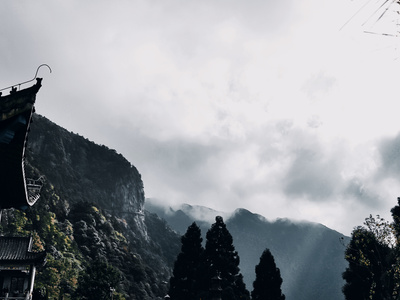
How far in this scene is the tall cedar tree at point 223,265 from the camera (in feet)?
146

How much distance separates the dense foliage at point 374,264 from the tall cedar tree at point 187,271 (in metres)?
19.5

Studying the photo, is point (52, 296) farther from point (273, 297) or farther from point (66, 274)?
point (273, 297)

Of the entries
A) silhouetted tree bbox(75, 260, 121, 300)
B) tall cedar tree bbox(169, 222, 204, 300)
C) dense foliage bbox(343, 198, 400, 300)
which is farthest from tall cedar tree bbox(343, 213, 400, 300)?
silhouetted tree bbox(75, 260, 121, 300)

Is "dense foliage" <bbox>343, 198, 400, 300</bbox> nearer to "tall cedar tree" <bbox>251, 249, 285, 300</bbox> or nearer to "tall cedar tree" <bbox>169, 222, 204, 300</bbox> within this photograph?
"tall cedar tree" <bbox>251, 249, 285, 300</bbox>

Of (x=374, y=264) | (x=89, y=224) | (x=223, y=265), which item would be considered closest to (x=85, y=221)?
(x=89, y=224)

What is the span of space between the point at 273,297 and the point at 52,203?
6065 cm

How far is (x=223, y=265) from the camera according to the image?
4628cm

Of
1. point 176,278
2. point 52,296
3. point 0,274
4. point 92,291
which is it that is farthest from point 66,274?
point 0,274

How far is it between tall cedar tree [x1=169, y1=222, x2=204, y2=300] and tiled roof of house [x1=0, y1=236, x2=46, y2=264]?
1852 centimetres

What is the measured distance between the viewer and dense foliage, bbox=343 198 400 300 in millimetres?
24984

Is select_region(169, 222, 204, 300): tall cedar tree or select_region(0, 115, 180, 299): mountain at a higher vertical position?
select_region(0, 115, 180, 299): mountain

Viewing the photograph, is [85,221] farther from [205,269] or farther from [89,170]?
[89,170]

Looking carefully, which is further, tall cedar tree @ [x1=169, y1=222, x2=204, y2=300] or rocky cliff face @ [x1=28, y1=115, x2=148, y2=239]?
rocky cliff face @ [x1=28, y1=115, x2=148, y2=239]

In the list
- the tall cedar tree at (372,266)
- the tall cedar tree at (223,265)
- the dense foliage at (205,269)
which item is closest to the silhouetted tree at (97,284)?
the dense foliage at (205,269)
